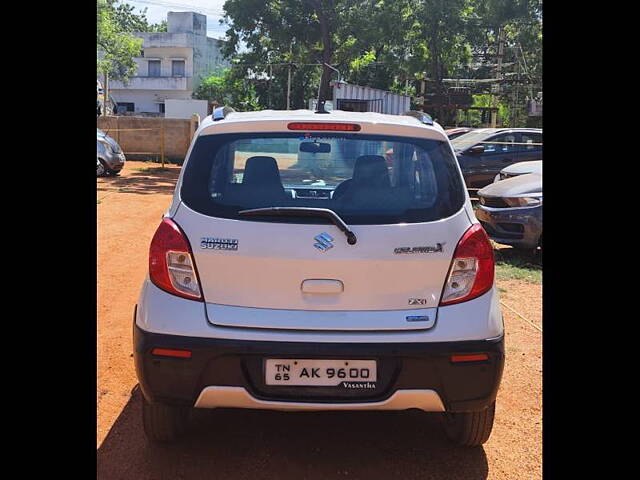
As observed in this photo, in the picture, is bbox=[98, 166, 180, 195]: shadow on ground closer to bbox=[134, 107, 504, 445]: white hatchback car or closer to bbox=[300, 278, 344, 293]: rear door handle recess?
bbox=[134, 107, 504, 445]: white hatchback car

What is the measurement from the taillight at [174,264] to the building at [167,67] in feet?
169

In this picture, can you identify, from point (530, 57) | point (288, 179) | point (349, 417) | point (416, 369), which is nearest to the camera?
point (416, 369)

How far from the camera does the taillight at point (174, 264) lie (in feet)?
10.2

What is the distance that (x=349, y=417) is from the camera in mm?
4020

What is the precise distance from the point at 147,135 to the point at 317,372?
23.6 metres

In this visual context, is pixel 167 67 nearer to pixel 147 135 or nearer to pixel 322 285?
A: pixel 147 135

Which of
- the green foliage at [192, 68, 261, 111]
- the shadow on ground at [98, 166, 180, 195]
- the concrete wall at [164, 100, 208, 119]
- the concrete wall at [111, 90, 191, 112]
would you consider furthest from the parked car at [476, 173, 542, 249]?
the concrete wall at [111, 90, 191, 112]

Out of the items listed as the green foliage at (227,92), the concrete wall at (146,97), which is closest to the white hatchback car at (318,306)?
the green foliage at (227,92)

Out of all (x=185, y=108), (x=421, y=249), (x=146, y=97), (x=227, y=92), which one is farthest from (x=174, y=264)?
(x=146, y=97)

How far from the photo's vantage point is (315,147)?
3492mm

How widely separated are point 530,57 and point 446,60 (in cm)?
606
